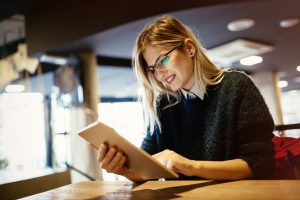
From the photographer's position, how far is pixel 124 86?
855 centimetres

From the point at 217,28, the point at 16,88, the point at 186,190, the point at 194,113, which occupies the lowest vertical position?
the point at 186,190

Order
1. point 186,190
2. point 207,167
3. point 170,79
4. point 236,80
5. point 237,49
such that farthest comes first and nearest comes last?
point 237,49 < point 170,79 < point 236,80 < point 207,167 < point 186,190

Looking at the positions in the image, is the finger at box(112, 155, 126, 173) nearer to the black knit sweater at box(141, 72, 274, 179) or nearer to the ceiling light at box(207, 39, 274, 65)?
the black knit sweater at box(141, 72, 274, 179)

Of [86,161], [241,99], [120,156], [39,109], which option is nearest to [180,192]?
[120,156]

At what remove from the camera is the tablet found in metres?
1.12

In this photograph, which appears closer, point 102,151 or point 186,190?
point 186,190

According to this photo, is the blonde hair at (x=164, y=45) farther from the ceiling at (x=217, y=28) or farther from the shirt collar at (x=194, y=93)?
the ceiling at (x=217, y=28)

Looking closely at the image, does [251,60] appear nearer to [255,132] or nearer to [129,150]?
[255,132]

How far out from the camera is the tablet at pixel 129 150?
112 centimetres

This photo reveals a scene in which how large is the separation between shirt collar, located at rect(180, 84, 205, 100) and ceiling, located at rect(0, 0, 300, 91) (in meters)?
2.03

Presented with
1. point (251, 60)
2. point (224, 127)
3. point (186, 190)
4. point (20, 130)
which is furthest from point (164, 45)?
point (251, 60)

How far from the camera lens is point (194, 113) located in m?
1.58

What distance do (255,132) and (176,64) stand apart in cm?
46

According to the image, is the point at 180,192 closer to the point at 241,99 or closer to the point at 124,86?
the point at 241,99
